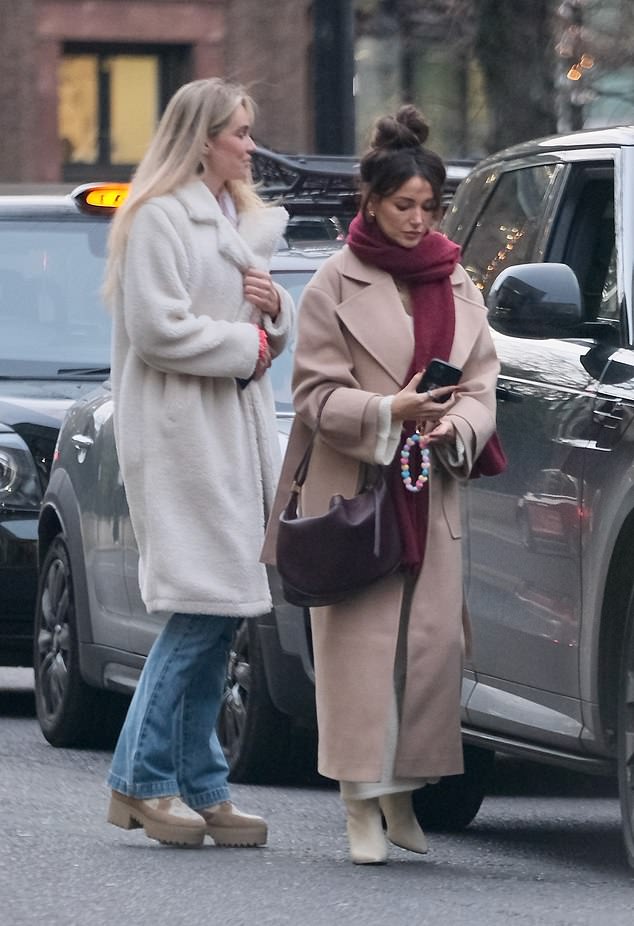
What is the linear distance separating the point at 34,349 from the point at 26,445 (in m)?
0.69

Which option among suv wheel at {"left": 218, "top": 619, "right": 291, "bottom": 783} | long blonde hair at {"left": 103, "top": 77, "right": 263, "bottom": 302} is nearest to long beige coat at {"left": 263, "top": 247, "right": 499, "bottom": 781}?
long blonde hair at {"left": 103, "top": 77, "right": 263, "bottom": 302}

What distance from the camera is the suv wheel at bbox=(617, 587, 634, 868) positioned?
5.31m

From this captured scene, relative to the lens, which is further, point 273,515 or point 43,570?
point 43,570

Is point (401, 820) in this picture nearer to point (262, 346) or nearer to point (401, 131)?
point (262, 346)

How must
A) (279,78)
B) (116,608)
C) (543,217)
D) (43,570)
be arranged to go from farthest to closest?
1. (279,78)
2. (43,570)
3. (116,608)
4. (543,217)

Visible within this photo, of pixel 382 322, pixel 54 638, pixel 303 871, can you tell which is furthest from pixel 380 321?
pixel 54 638

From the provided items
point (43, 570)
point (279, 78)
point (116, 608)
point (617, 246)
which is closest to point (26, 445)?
point (43, 570)

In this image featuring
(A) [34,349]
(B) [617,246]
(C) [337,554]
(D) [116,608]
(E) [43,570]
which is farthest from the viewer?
(A) [34,349]

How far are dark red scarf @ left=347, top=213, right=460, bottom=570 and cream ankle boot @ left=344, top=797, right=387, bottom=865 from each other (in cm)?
57

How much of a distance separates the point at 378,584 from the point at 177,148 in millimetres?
1185

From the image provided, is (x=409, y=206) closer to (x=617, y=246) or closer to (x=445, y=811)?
(x=617, y=246)

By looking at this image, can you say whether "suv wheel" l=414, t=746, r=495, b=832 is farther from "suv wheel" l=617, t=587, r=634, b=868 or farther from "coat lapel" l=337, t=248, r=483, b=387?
"coat lapel" l=337, t=248, r=483, b=387

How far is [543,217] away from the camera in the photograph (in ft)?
21.0

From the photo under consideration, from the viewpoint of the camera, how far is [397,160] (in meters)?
5.62
